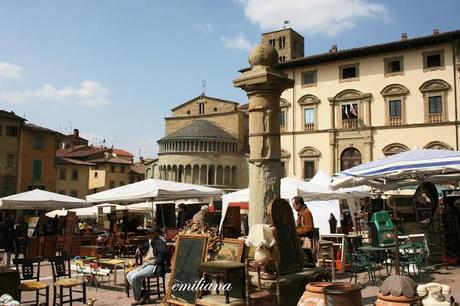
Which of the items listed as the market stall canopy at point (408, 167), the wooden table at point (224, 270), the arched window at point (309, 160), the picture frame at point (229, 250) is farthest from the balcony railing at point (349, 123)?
the wooden table at point (224, 270)

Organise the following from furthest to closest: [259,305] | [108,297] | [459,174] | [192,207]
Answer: [192,207] → [459,174] → [108,297] → [259,305]

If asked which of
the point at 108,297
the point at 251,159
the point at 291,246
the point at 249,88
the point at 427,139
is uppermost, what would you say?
the point at 427,139

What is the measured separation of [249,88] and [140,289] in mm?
3807

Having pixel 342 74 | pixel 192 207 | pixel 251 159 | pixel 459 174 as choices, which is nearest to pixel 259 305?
pixel 251 159

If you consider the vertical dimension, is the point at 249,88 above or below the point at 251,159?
above

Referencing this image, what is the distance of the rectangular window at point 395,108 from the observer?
32.3 meters

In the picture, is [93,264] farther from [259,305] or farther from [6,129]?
[6,129]

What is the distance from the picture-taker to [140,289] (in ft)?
25.6

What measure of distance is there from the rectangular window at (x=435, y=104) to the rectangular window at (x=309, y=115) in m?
8.37

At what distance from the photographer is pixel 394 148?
32281 mm

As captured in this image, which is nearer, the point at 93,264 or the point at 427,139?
the point at 93,264

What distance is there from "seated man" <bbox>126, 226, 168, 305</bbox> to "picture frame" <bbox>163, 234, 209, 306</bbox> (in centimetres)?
118

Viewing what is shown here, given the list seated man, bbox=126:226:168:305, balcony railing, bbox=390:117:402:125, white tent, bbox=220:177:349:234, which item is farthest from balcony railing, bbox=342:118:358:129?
seated man, bbox=126:226:168:305

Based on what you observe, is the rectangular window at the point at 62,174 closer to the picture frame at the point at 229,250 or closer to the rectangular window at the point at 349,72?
the rectangular window at the point at 349,72
